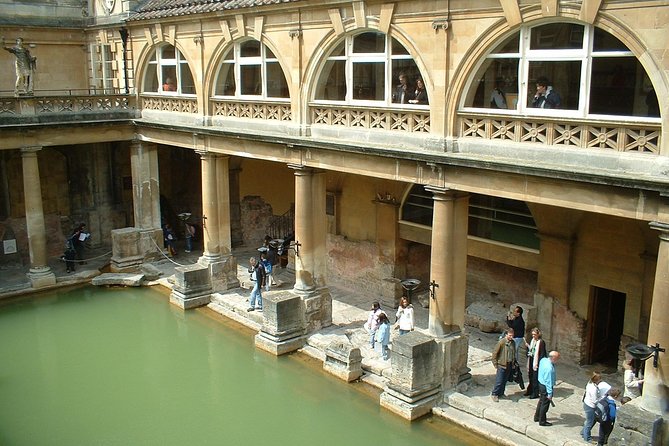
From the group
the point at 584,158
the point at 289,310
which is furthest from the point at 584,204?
the point at 289,310

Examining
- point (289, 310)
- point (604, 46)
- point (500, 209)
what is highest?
point (604, 46)

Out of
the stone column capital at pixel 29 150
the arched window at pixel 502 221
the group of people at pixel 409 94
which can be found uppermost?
the group of people at pixel 409 94

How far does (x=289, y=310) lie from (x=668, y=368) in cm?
864

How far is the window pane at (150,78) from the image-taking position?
2211 centimetres

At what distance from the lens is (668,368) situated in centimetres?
1066

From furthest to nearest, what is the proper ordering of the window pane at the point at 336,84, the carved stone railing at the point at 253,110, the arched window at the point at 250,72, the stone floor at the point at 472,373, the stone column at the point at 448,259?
the window pane at the point at 336,84 → the arched window at the point at 250,72 → the carved stone railing at the point at 253,110 → the stone column at the point at 448,259 → the stone floor at the point at 472,373

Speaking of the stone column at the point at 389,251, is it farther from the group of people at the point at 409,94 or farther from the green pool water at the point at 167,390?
the group of people at the point at 409,94

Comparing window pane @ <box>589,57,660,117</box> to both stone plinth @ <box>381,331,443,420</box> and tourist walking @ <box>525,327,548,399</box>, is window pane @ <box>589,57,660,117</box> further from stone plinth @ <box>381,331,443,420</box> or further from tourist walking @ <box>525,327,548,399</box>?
stone plinth @ <box>381,331,443,420</box>

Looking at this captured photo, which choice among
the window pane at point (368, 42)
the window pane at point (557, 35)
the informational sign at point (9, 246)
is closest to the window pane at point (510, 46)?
the window pane at point (557, 35)

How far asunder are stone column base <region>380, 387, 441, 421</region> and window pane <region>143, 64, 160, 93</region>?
13.6 m

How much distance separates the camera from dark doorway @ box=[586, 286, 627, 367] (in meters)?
14.8

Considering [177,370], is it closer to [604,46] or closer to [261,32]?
[261,32]

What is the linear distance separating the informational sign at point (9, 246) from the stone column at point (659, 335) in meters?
20.4

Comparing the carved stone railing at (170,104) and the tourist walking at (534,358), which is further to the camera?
the carved stone railing at (170,104)
